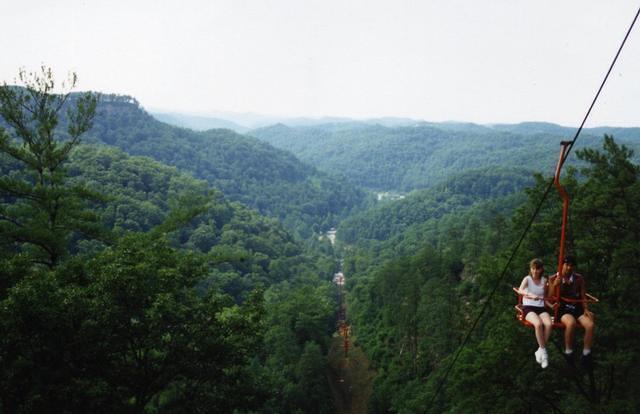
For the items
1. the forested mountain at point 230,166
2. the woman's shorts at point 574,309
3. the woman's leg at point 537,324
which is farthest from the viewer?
the forested mountain at point 230,166

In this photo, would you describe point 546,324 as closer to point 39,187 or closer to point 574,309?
point 574,309

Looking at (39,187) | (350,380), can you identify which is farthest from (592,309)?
(350,380)

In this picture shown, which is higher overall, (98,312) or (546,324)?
(546,324)

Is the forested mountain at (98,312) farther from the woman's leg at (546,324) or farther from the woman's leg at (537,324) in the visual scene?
the woman's leg at (546,324)

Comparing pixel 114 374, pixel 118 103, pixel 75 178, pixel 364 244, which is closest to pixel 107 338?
pixel 114 374

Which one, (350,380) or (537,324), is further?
(350,380)

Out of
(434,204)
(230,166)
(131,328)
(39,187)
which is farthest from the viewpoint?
(230,166)

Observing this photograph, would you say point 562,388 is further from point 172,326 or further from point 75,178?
point 75,178

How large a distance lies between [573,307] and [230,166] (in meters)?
180

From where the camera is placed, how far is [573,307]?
7344 millimetres

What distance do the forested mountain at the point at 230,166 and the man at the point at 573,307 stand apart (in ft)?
453

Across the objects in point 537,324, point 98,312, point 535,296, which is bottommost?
point 98,312

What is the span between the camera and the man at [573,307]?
277 inches

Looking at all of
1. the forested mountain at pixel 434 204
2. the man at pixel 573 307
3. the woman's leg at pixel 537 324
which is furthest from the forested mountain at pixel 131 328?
the forested mountain at pixel 434 204
